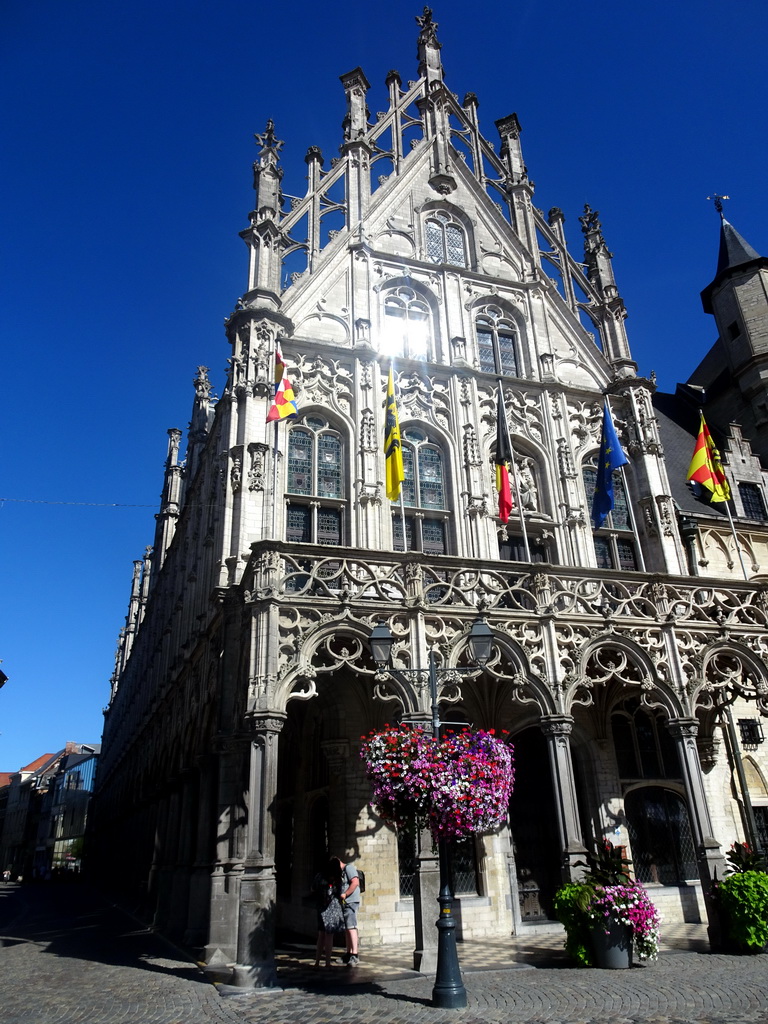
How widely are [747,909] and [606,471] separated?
1000 cm

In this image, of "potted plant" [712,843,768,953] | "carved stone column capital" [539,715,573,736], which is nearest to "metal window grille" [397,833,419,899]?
Answer: "carved stone column capital" [539,715,573,736]

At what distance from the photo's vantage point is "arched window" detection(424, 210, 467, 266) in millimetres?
23891

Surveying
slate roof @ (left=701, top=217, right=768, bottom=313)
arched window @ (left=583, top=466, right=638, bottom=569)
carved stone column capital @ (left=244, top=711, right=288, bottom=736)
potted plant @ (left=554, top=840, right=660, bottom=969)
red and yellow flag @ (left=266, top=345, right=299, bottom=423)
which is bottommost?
potted plant @ (left=554, top=840, right=660, bottom=969)

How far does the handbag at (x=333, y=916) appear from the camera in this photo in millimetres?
12086

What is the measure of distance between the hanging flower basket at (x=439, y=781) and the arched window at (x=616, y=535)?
10357mm

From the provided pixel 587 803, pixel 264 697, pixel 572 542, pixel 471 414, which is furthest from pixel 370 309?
pixel 587 803

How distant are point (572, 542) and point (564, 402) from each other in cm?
479

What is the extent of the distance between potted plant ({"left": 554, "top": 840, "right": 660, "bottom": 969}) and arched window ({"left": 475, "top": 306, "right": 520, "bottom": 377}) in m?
14.8

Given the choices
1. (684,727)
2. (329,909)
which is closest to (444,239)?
(684,727)

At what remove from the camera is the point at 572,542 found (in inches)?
777

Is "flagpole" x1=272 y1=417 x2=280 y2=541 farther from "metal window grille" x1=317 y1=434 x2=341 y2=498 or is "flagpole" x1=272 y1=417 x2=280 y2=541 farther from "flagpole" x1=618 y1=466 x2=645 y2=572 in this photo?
"flagpole" x1=618 y1=466 x2=645 y2=572

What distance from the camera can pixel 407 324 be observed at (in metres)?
22.0

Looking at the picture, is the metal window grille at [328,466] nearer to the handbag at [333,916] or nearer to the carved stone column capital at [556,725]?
the carved stone column capital at [556,725]

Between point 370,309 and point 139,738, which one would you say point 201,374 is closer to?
point 370,309
